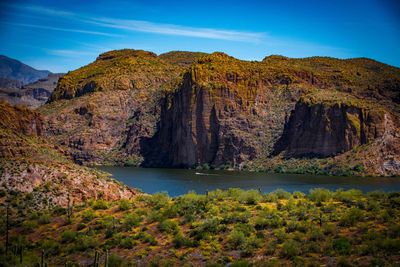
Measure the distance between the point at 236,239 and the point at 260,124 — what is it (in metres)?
137

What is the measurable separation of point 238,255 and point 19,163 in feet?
109

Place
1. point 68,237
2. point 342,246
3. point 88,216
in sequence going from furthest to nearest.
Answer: point 88,216, point 68,237, point 342,246

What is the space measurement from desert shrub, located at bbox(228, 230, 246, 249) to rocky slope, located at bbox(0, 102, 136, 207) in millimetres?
24281

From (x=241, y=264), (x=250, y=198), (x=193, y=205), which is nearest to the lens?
(x=241, y=264)

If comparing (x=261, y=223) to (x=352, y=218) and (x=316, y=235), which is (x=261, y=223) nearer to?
(x=316, y=235)

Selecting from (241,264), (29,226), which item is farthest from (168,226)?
(29,226)

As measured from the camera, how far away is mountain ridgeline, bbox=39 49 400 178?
12756 centimetres

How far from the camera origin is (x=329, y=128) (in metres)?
134

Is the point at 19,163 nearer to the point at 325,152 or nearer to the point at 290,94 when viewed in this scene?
the point at 325,152

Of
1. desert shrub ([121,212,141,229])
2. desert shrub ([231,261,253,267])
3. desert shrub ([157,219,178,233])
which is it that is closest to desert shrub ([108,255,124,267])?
desert shrub ([157,219,178,233])

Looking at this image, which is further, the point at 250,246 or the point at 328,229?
the point at 328,229

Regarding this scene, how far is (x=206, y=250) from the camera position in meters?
30.1

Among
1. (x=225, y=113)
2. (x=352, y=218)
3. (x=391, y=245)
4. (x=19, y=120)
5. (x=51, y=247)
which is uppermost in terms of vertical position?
(x=225, y=113)

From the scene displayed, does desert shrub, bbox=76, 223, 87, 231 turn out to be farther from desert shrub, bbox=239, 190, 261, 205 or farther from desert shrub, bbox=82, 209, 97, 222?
desert shrub, bbox=239, 190, 261, 205
